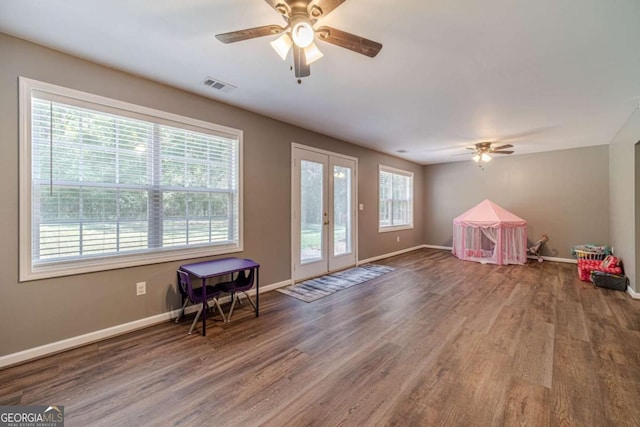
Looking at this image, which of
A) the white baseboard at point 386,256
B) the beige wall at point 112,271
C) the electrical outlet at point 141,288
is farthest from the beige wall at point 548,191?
the electrical outlet at point 141,288

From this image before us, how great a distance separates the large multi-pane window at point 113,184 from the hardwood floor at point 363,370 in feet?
2.85

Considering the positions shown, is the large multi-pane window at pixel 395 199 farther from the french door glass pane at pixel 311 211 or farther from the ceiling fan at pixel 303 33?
the ceiling fan at pixel 303 33

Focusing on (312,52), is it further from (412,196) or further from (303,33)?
(412,196)

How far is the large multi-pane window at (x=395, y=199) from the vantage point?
662 centimetres

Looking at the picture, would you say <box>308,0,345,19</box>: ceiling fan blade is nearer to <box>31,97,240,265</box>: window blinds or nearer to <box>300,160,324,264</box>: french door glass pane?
<box>31,97,240,265</box>: window blinds

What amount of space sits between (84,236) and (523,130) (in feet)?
20.2

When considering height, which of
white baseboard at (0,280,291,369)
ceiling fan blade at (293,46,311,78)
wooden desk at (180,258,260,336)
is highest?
ceiling fan blade at (293,46,311,78)

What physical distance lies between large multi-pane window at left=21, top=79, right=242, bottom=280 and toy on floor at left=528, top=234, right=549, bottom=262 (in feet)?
21.8

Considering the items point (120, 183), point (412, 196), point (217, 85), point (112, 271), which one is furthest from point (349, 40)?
point (412, 196)

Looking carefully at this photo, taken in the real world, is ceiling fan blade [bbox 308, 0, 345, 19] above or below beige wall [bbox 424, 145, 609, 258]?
above

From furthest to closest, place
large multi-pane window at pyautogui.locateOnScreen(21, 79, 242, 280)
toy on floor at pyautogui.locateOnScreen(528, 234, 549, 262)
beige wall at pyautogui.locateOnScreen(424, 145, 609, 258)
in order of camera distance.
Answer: toy on floor at pyautogui.locateOnScreen(528, 234, 549, 262), beige wall at pyautogui.locateOnScreen(424, 145, 609, 258), large multi-pane window at pyautogui.locateOnScreen(21, 79, 242, 280)

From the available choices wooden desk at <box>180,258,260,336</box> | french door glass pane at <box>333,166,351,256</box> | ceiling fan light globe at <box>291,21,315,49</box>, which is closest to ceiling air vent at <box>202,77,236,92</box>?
ceiling fan light globe at <box>291,21,315,49</box>

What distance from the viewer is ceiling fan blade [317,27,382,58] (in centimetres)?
169

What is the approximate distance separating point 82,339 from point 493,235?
278 inches
